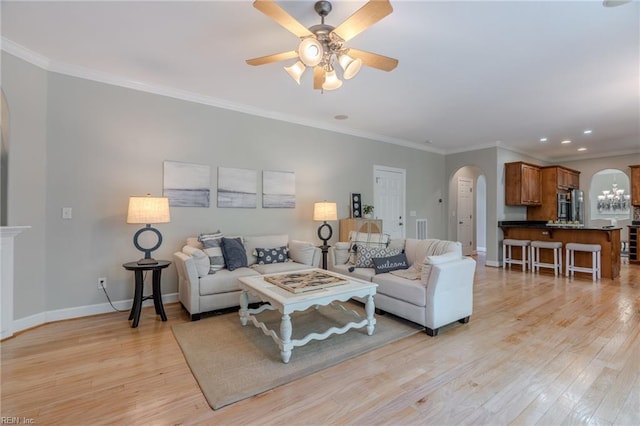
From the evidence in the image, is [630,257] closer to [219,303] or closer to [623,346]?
[623,346]

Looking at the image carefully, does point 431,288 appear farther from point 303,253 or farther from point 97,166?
point 97,166

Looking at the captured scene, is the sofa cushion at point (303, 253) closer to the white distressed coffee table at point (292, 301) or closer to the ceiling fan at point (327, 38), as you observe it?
the white distressed coffee table at point (292, 301)

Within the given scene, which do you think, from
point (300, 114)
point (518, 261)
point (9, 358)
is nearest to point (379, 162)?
point (300, 114)

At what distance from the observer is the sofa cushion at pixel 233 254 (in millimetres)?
3523

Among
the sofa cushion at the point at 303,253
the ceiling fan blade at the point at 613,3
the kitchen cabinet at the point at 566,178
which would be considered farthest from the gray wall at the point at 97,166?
the kitchen cabinet at the point at 566,178

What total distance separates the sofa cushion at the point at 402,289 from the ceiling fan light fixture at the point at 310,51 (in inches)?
86.3

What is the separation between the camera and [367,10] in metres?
1.80

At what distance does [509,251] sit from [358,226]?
354 centimetres

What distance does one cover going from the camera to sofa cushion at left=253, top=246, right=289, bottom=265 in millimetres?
3861

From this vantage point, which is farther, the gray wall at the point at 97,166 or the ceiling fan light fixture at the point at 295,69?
the gray wall at the point at 97,166

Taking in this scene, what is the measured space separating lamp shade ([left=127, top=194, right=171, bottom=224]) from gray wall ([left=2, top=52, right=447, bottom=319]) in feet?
1.83

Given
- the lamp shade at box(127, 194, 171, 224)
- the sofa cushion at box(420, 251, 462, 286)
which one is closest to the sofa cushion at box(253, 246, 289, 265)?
the lamp shade at box(127, 194, 171, 224)

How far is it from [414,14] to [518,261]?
18.5ft

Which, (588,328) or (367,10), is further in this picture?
(588,328)
